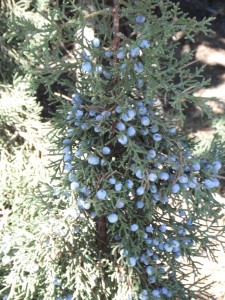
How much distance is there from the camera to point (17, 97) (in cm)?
260

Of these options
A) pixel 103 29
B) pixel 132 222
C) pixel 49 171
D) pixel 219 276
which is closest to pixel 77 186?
pixel 132 222

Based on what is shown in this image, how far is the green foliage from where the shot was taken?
4.57 feet

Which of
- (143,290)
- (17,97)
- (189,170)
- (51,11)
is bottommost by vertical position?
(143,290)

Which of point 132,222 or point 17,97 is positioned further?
point 17,97

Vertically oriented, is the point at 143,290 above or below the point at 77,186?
below

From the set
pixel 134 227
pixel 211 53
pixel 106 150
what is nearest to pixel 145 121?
pixel 106 150

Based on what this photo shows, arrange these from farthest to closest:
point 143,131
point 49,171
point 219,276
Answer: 1. point 219,276
2. point 49,171
3. point 143,131

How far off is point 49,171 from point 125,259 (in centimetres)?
83

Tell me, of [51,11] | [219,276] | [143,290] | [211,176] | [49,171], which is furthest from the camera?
[219,276]

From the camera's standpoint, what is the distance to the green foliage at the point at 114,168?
1.39 meters

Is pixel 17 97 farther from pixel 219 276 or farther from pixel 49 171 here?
pixel 219 276

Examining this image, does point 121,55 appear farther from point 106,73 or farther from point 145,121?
point 145,121

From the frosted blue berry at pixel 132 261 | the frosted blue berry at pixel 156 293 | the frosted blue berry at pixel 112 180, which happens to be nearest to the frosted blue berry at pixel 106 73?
the frosted blue berry at pixel 112 180

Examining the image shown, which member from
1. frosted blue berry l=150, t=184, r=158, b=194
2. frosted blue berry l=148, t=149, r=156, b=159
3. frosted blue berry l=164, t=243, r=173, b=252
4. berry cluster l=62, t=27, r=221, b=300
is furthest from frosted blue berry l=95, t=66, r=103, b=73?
frosted blue berry l=164, t=243, r=173, b=252
